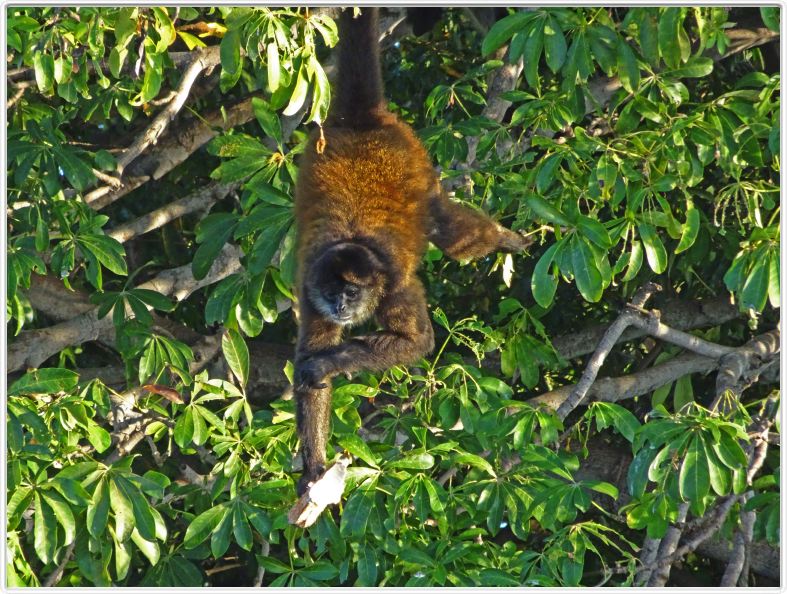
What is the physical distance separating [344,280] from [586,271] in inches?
49.3

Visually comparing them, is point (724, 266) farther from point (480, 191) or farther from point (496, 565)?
point (496, 565)

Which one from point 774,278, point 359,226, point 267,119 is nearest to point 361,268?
point 359,226

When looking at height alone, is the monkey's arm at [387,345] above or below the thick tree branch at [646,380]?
above

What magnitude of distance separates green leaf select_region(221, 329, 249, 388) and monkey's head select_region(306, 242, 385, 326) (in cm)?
40

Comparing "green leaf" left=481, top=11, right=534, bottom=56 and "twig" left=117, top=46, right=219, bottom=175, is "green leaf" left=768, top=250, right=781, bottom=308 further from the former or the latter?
"twig" left=117, top=46, right=219, bottom=175

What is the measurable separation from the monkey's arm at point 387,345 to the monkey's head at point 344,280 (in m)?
0.12

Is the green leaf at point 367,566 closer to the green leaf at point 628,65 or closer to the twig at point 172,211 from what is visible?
the green leaf at point 628,65

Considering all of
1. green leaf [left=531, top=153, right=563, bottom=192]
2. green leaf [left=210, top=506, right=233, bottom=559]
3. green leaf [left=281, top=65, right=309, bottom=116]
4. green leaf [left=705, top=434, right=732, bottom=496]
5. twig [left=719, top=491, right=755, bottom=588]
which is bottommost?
twig [left=719, top=491, right=755, bottom=588]

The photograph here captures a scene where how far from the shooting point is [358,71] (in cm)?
468

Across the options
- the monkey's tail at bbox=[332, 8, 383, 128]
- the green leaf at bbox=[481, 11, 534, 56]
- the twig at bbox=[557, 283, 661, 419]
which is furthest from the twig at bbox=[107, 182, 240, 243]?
the twig at bbox=[557, 283, 661, 419]

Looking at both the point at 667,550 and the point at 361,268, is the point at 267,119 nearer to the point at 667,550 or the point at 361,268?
the point at 361,268

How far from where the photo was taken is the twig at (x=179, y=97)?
5082 millimetres

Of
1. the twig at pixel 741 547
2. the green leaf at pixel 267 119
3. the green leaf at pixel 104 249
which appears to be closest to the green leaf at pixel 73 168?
the green leaf at pixel 104 249

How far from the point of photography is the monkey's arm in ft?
15.5
